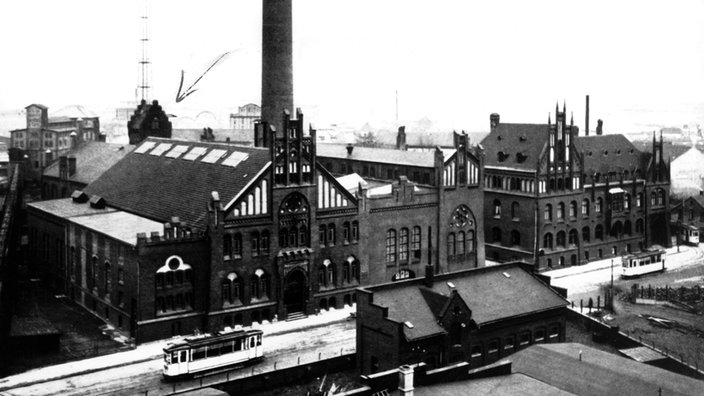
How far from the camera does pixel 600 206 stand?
8250 centimetres

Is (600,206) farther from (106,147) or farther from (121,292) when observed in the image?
(106,147)

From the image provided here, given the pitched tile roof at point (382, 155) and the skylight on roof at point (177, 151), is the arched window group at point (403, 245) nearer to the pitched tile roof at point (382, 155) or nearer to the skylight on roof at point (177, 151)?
the pitched tile roof at point (382, 155)

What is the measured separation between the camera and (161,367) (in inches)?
1827

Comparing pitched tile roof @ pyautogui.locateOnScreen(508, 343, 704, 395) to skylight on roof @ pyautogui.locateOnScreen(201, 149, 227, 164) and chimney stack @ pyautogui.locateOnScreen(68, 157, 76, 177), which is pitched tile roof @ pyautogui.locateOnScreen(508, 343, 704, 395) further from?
chimney stack @ pyautogui.locateOnScreen(68, 157, 76, 177)

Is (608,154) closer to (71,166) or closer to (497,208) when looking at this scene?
(497,208)

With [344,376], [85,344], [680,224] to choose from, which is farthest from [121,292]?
[680,224]

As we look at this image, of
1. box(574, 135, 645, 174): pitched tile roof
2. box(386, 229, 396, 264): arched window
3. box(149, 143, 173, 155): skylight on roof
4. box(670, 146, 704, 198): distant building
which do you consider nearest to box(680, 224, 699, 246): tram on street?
box(574, 135, 645, 174): pitched tile roof

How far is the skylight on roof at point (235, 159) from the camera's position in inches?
2381

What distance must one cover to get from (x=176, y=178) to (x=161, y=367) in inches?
898

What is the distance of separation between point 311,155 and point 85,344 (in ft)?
66.2

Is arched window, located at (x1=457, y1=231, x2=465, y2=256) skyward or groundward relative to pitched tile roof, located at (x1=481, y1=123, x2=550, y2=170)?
groundward

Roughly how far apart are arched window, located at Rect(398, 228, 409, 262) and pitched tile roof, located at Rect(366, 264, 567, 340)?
17075 mm

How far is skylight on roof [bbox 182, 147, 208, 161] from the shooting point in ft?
221

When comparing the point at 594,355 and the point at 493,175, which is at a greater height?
the point at 493,175
